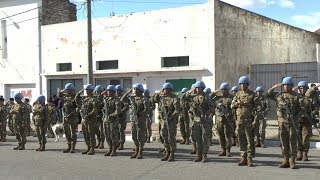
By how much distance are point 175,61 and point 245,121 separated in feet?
35.2

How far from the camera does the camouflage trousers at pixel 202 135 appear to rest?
10258 millimetres

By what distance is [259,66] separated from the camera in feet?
68.6

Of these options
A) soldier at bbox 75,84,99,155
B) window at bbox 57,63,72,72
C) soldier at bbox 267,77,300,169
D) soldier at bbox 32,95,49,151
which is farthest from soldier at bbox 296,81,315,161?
window at bbox 57,63,72,72

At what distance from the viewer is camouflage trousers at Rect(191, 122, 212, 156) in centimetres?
1026

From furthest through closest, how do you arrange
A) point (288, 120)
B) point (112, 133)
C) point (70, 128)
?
1. point (70, 128)
2. point (112, 133)
3. point (288, 120)

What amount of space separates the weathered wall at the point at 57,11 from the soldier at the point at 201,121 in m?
16.6

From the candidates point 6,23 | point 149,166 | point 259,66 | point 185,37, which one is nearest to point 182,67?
point 185,37

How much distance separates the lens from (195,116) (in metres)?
10.4

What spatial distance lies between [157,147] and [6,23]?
54.1 feet

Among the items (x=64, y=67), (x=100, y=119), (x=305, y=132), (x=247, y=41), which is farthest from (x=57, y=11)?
(x=305, y=132)

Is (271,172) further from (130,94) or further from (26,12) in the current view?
(26,12)

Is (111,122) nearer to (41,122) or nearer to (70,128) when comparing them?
(70,128)

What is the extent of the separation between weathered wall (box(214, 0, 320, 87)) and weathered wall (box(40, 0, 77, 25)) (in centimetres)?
1059

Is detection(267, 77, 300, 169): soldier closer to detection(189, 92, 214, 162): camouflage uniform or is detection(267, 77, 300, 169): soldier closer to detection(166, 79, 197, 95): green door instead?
detection(189, 92, 214, 162): camouflage uniform
